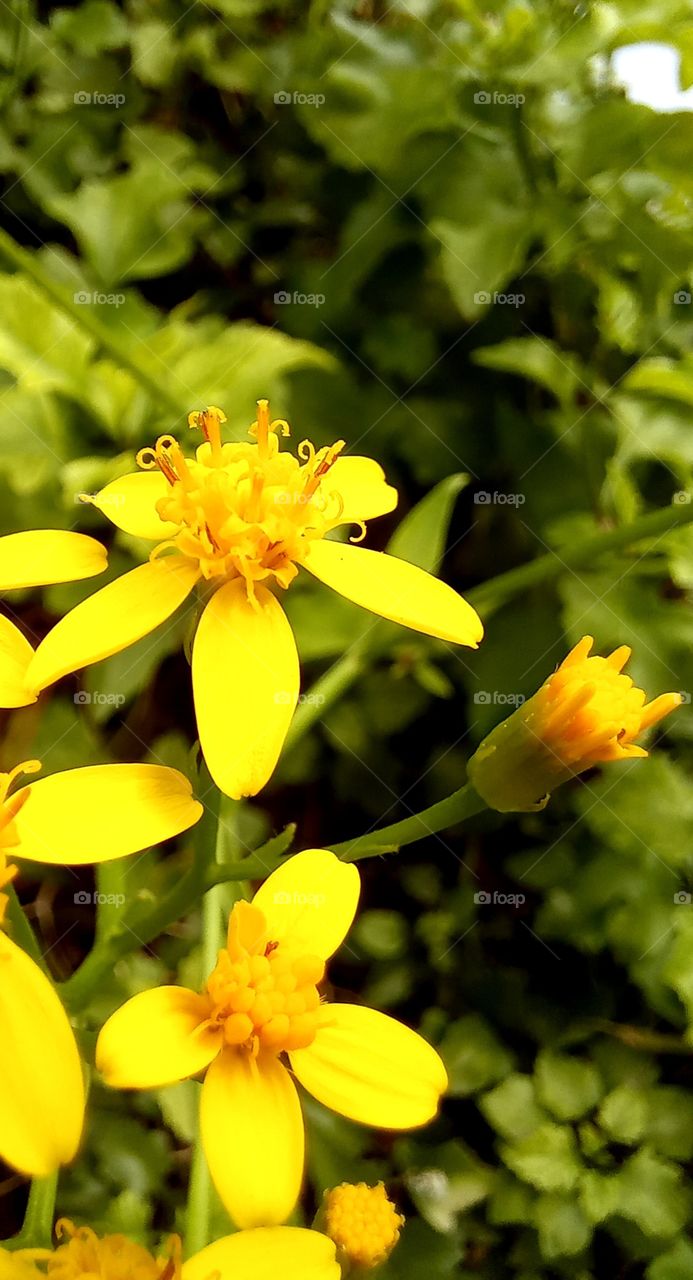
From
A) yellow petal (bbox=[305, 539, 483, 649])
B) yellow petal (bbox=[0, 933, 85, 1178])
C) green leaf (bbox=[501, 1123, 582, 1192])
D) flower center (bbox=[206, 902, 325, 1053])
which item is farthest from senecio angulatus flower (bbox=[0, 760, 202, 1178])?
green leaf (bbox=[501, 1123, 582, 1192])

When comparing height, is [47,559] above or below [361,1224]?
above

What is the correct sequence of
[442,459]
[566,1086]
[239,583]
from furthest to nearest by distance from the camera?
[442,459] < [566,1086] < [239,583]

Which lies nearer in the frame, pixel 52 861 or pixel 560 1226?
pixel 52 861

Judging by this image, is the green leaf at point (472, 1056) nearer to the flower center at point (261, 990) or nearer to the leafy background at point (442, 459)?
the leafy background at point (442, 459)

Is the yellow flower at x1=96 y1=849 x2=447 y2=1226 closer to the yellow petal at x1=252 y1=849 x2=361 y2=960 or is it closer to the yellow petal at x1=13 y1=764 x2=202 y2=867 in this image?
the yellow petal at x1=252 y1=849 x2=361 y2=960

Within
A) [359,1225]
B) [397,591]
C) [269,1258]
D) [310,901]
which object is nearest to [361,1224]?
[359,1225]

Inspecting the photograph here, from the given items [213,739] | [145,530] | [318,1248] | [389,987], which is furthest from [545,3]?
[318,1248]

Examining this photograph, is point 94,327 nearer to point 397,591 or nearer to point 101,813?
point 397,591

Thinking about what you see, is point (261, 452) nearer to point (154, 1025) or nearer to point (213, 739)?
point (213, 739)
